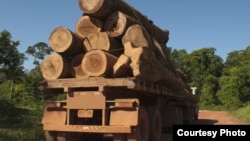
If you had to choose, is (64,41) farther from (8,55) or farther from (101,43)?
(8,55)

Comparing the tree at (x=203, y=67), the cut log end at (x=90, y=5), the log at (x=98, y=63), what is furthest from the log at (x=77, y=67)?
the tree at (x=203, y=67)

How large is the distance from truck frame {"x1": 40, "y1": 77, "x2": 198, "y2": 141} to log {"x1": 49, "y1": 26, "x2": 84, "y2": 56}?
2.40 feet

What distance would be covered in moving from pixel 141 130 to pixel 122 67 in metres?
1.46

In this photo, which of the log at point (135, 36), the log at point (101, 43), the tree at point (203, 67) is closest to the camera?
the log at point (101, 43)

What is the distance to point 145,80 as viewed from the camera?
8578 mm

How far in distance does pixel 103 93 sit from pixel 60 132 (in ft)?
4.54

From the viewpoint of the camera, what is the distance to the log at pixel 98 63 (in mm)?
8227

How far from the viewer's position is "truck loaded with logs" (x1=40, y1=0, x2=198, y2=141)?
26.0ft

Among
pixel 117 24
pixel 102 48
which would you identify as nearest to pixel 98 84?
pixel 102 48

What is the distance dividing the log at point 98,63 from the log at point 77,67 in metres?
0.30

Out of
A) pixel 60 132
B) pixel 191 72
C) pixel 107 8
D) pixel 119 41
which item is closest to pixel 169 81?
pixel 119 41

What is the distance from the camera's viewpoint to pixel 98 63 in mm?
8328

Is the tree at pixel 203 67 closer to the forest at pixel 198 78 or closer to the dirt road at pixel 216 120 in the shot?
the forest at pixel 198 78

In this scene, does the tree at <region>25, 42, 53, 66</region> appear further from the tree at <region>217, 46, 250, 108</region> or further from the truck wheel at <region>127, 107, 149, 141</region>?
the truck wheel at <region>127, 107, 149, 141</region>
